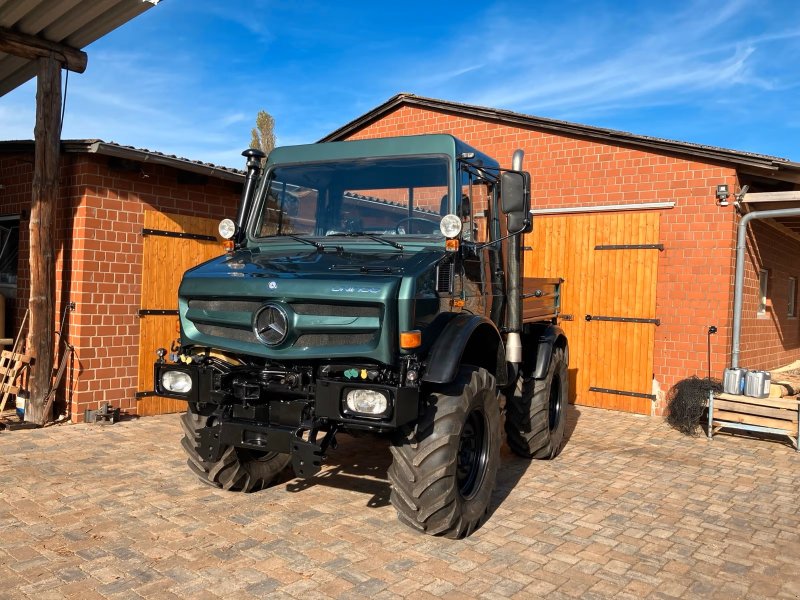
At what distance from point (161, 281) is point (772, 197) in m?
7.73

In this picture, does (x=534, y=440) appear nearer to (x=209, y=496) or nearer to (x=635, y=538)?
(x=635, y=538)

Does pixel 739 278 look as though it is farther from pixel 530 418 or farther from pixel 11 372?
pixel 11 372

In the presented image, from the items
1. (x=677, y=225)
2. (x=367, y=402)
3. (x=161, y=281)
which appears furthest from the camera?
(x=677, y=225)

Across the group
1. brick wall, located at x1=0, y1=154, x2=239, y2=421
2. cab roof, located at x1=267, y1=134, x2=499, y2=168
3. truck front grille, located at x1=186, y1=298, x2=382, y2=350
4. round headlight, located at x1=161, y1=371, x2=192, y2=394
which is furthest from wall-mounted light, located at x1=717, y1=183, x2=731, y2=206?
round headlight, located at x1=161, y1=371, x2=192, y2=394

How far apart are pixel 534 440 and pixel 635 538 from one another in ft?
6.36

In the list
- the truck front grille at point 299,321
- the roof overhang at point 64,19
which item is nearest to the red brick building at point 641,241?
the roof overhang at point 64,19

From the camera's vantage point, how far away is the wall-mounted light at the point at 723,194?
8.57m

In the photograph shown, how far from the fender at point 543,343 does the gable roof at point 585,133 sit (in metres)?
3.59

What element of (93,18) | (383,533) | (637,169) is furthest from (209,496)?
(637,169)

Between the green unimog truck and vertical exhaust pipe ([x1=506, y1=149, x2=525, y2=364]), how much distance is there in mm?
18

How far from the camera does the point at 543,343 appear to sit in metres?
6.68

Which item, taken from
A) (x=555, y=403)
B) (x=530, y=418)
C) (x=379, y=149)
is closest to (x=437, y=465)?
(x=379, y=149)

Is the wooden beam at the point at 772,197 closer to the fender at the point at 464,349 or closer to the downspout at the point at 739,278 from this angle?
the downspout at the point at 739,278

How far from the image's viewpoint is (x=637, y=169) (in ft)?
31.2
